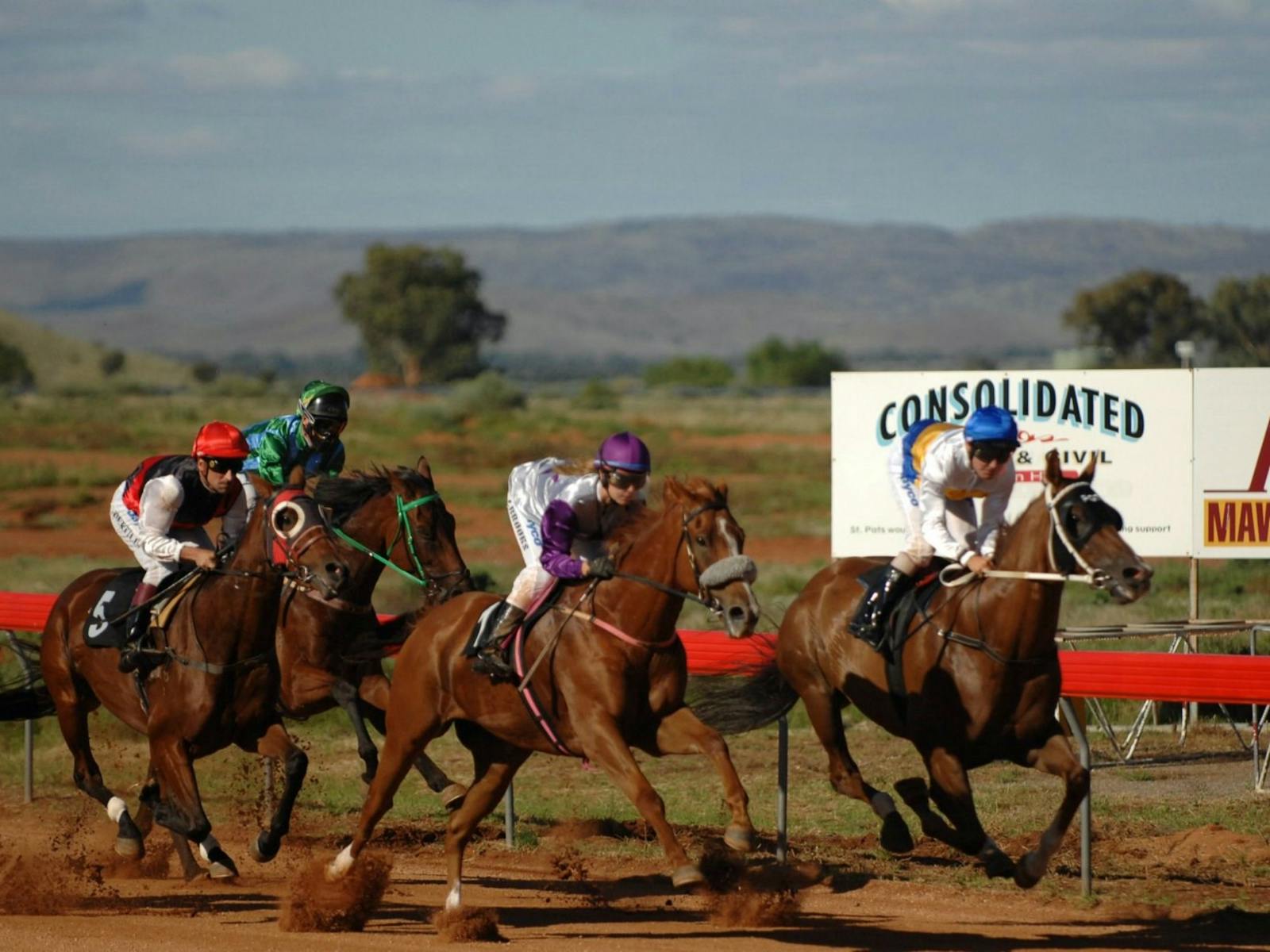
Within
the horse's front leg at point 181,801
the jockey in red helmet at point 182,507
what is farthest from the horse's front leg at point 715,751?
the jockey in red helmet at point 182,507

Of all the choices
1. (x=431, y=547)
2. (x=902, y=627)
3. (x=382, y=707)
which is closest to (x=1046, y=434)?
(x=902, y=627)

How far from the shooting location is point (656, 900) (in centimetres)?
938

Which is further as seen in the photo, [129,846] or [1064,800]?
[129,846]

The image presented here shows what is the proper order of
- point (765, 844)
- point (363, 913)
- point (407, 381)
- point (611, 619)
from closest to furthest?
point (611, 619) → point (363, 913) → point (765, 844) → point (407, 381)

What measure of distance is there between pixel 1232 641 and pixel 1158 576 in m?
6.20

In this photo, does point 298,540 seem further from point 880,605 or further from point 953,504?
point 953,504

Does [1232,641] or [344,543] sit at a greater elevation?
[344,543]

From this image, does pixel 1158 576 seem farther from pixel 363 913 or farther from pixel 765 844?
pixel 363 913

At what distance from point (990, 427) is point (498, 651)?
2.44 metres

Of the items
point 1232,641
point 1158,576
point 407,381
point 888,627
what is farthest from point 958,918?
point 407,381

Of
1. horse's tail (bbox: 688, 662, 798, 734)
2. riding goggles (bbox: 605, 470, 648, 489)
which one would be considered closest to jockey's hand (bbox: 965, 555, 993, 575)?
riding goggles (bbox: 605, 470, 648, 489)

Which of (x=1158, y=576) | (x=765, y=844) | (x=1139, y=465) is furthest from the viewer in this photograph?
(x=1158, y=576)

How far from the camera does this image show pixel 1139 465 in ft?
47.0

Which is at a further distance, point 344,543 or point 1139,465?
point 1139,465
